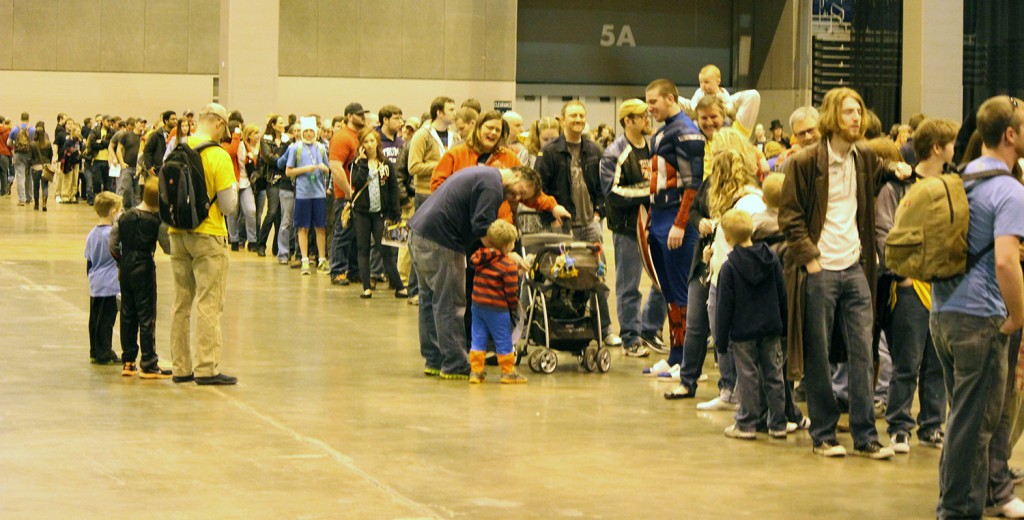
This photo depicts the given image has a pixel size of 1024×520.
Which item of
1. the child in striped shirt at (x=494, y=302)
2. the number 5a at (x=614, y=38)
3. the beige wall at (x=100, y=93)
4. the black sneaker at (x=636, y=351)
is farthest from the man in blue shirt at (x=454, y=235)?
the beige wall at (x=100, y=93)

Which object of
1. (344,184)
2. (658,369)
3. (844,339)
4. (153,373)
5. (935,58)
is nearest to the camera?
(844,339)

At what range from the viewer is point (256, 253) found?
19.5 meters

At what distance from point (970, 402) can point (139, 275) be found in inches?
236

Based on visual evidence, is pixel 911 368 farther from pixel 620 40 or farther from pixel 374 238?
pixel 620 40

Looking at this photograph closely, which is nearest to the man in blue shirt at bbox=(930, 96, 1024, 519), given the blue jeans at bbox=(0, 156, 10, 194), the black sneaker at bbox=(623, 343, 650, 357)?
the black sneaker at bbox=(623, 343, 650, 357)

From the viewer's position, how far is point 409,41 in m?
35.2

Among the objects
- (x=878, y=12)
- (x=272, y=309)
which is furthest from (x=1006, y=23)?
(x=272, y=309)

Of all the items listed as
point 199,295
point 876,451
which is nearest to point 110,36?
point 199,295

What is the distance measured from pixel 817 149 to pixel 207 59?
3127 cm

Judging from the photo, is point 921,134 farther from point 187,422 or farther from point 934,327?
point 187,422

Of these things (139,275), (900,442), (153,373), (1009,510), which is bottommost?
(1009,510)

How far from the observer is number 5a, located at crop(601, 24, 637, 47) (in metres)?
37.0

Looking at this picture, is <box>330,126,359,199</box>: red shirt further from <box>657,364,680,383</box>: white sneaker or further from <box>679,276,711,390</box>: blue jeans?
<box>679,276,711,390</box>: blue jeans

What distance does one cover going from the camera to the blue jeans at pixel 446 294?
32.9ft
